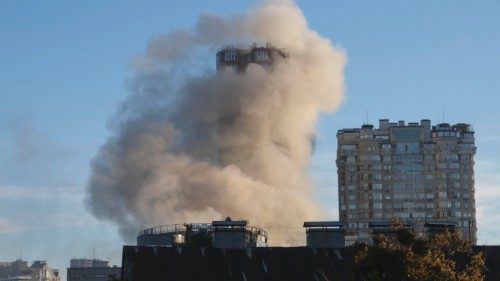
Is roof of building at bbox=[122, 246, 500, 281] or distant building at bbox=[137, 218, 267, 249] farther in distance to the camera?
distant building at bbox=[137, 218, 267, 249]

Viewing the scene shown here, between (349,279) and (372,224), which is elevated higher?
(372,224)

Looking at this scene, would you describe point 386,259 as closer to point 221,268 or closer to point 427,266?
point 427,266

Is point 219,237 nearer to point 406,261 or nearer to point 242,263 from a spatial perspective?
point 242,263

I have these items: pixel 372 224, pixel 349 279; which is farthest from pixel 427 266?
pixel 372 224

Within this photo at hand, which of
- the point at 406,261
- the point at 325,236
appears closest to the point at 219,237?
the point at 325,236

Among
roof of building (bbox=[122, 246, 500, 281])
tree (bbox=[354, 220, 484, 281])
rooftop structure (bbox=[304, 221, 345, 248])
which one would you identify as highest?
rooftop structure (bbox=[304, 221, 345, 248])

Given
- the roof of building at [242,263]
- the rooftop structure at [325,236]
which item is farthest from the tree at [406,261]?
the rooftop structure at [325,236]

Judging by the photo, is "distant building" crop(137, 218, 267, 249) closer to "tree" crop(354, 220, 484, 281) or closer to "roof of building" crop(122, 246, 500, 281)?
"roof of building" crop(122, 246, 500, 281)

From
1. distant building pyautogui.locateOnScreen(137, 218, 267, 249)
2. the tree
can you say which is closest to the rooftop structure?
distant building pyautogui.locateOnScreen(137, 218, 267, 249)

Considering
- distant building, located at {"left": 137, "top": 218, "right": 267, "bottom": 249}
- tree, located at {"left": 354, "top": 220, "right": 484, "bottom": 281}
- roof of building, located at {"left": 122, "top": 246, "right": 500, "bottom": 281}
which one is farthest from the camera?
distant building, located at {"left": 137, "top": 218, "right": 267, "bottom": 249}

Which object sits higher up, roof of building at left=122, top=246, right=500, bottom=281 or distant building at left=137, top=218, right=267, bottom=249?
distant building at left=137, top=218, right=267, bottom=249

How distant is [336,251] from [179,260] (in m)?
14.7

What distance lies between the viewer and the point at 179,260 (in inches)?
3939

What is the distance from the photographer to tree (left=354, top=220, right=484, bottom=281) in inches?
2581
